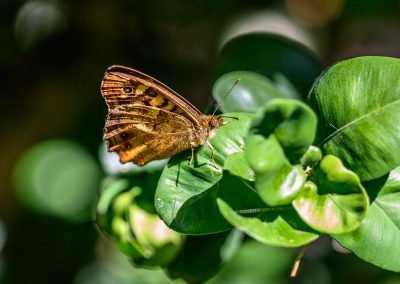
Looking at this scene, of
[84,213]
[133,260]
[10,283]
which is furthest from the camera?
[10,283]

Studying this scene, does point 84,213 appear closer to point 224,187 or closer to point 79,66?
point 79,66

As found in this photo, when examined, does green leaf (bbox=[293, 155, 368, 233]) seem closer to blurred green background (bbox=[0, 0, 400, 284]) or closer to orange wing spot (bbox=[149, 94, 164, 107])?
orange wing spot (bbox=[149, 94, 164, 107])

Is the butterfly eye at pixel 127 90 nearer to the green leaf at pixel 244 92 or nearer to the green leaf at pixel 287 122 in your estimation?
the green leaf at pixel 244 92

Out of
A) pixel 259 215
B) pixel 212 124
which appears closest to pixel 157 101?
pixel 212 124

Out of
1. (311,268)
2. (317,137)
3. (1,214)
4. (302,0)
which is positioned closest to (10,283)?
(1,214)

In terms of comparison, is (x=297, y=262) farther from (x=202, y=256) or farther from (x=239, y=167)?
(x=202, y=256)

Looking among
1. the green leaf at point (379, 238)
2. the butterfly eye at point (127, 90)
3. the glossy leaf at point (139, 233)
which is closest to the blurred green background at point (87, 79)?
the glossy leaf at point (139, 233)

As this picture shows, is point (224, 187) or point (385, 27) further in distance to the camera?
point (385, 27)
